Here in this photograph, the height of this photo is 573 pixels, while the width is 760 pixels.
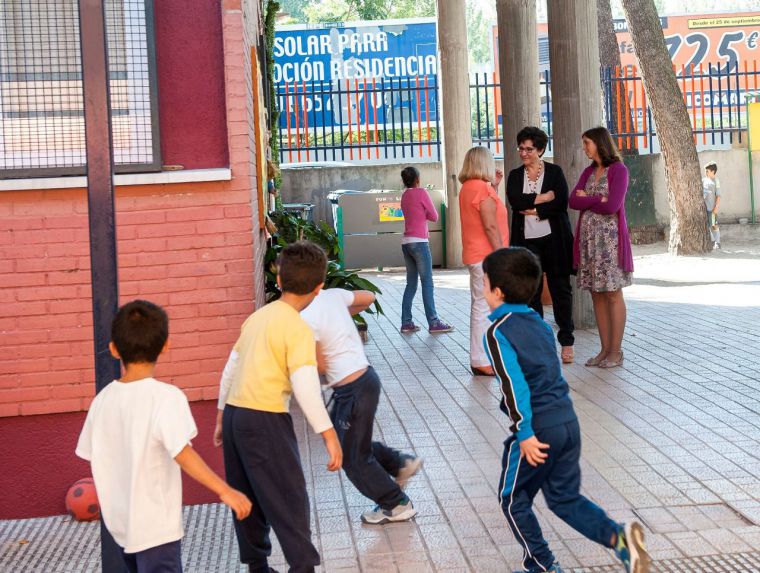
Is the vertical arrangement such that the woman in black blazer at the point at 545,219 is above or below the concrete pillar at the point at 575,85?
below

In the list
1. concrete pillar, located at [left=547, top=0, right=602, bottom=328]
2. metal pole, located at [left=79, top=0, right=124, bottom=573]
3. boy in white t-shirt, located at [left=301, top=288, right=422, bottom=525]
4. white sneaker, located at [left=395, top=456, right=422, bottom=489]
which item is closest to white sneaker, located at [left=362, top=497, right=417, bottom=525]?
boy in white t-shirt, located at [left=301, top=288, right=422, bottom=525]

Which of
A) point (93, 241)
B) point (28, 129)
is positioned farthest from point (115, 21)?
point (93, 241)

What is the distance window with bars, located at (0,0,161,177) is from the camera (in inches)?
237

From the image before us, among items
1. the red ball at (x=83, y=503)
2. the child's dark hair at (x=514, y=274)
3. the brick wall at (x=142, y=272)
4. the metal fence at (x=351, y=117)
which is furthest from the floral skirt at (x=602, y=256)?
the metal fence at (x=351, y=117)

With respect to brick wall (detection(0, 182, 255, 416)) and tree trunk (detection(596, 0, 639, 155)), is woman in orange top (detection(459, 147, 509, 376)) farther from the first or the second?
tree trunk (detection(596, 0, 639, 155))

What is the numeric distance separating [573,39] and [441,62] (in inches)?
319

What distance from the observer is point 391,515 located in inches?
210

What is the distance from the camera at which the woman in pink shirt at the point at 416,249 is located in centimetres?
1195

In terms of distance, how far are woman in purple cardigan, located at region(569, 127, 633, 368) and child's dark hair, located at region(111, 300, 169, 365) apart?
563cm

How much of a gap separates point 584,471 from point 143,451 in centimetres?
309

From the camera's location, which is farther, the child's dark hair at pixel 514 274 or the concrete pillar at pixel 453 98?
the concrete pillar at pixel 453 98

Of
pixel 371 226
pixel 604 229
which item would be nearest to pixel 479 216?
pixel 604 229

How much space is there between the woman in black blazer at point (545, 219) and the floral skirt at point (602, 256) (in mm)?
230

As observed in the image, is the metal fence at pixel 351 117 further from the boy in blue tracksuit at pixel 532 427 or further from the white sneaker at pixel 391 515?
the boy in blue tracksuit at pixel 532 427
